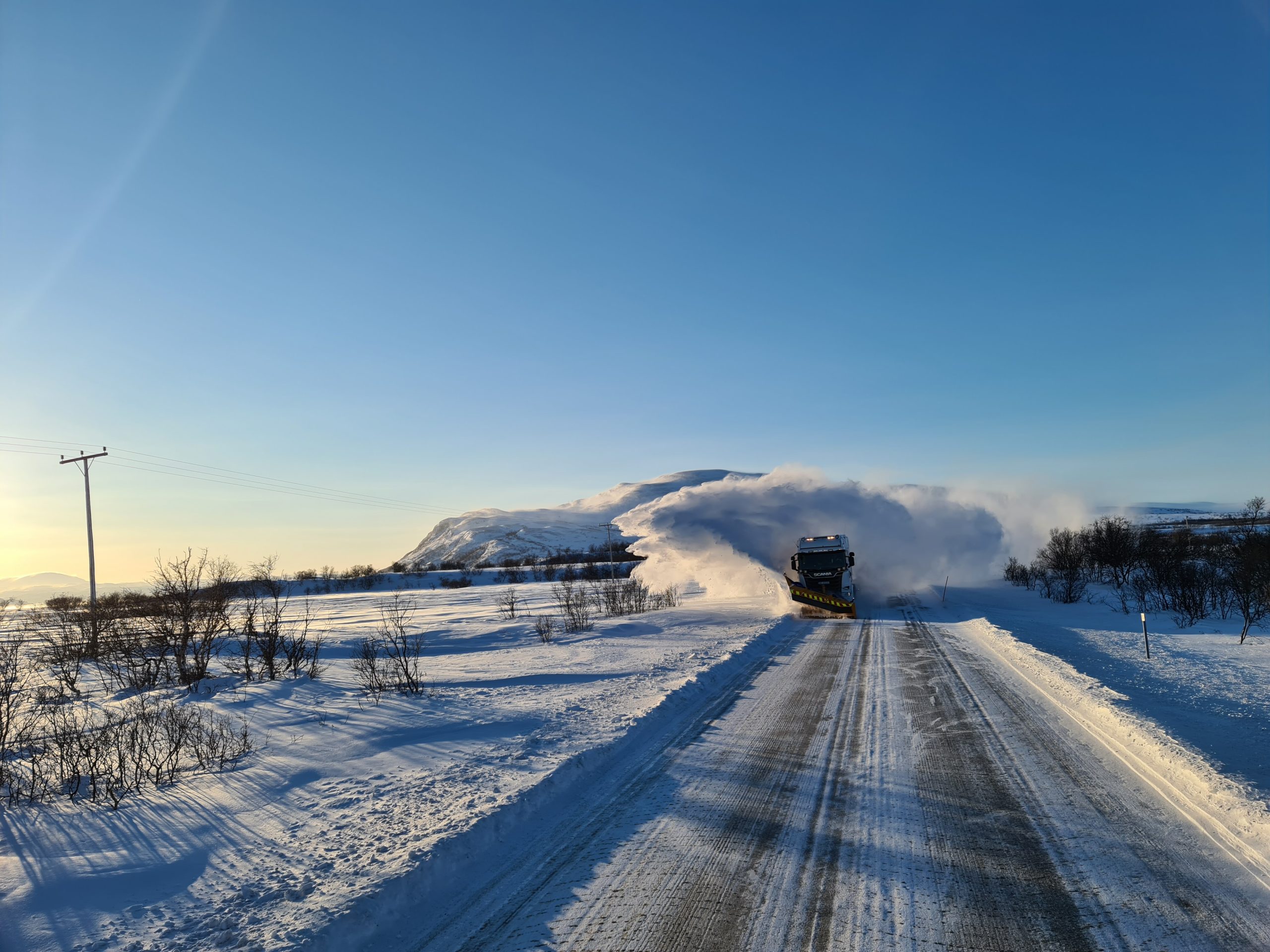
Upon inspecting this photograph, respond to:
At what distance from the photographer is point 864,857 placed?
504 cm

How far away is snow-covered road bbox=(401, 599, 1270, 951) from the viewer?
13.5 feet

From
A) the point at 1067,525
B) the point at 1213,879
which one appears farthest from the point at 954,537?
the point at 1213,879

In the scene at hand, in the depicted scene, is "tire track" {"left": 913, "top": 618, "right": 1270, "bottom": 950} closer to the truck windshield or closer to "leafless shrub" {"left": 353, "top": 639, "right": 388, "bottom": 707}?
"leafless shrub" {"left": 353, "top": 639, "right": 388, "bottom": 707}

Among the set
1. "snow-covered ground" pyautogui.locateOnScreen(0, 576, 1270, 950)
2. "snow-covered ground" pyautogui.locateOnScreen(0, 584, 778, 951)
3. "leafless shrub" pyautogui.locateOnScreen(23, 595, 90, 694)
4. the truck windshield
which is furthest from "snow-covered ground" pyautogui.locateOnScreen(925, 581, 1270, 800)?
"leafless shrub" pyautogui.locateOnScreen(23, 595, 90, 694)

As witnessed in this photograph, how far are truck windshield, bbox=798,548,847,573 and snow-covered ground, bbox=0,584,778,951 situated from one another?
1330 cm

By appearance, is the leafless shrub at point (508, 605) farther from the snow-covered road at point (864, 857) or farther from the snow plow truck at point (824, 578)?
the snow-covered road at point (864, 857)

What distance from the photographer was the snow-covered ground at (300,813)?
4.42 meters

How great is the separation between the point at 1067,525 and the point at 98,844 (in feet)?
224

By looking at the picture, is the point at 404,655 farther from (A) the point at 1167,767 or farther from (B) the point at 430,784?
(A) the point at 1167,767

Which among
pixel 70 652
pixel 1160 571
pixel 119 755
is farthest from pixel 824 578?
pixel 70 652

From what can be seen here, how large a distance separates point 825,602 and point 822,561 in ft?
6.34

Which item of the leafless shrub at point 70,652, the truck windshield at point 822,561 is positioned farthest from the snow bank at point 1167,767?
the leafless shrub at point 70,652

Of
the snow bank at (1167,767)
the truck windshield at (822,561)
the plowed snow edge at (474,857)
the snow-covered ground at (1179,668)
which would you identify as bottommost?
the snow-covered ground at (1179,668)

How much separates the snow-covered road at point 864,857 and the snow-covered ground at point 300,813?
0.77 meters
